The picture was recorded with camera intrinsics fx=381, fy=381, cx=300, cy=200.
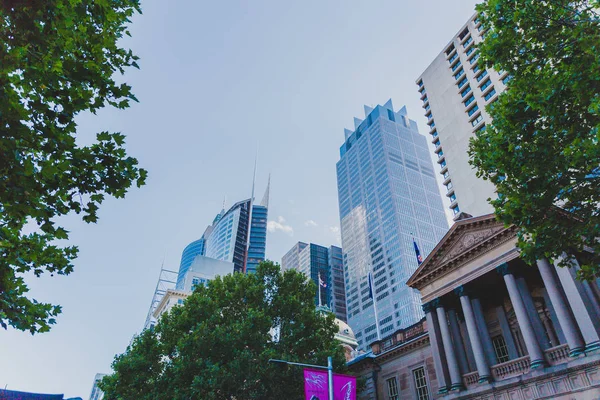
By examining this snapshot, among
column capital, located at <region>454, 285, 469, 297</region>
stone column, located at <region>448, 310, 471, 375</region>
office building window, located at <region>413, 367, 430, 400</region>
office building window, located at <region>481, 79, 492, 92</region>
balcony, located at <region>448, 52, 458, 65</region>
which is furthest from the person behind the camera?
balcony, located at <region>448, 52, 458, 65</region>

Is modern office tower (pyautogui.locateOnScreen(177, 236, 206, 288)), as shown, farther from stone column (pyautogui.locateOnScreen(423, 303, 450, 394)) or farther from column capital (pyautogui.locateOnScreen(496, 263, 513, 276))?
column capital (pyautogui.locateOnScreen(496, 263, 513, 276))

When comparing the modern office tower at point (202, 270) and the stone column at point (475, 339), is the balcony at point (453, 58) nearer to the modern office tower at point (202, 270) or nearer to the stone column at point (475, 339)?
the stone column at point (475, 339)

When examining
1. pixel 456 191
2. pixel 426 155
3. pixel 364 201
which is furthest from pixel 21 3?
pixel 426 155

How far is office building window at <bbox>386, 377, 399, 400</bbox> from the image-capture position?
27.6 m

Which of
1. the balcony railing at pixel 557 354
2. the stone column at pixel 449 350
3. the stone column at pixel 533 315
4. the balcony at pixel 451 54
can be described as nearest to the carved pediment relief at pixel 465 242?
the stone column at pixel 533 315

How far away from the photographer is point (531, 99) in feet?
38.4

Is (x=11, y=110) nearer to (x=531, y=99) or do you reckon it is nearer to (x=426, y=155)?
(x=531, y=99)

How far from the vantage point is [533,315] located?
2095 centimetres

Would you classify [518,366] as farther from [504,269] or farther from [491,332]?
[504,269]

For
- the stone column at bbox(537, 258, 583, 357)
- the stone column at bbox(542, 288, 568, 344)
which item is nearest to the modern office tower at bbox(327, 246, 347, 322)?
the stone column at bbox(542, 288, 568, 344)

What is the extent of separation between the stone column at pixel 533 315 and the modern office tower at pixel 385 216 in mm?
101219

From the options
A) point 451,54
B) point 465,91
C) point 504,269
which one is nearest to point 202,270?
point 465,91

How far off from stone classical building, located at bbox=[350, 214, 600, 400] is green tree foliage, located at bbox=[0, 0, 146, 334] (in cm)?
2057

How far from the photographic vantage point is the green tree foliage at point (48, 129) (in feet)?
21.8
